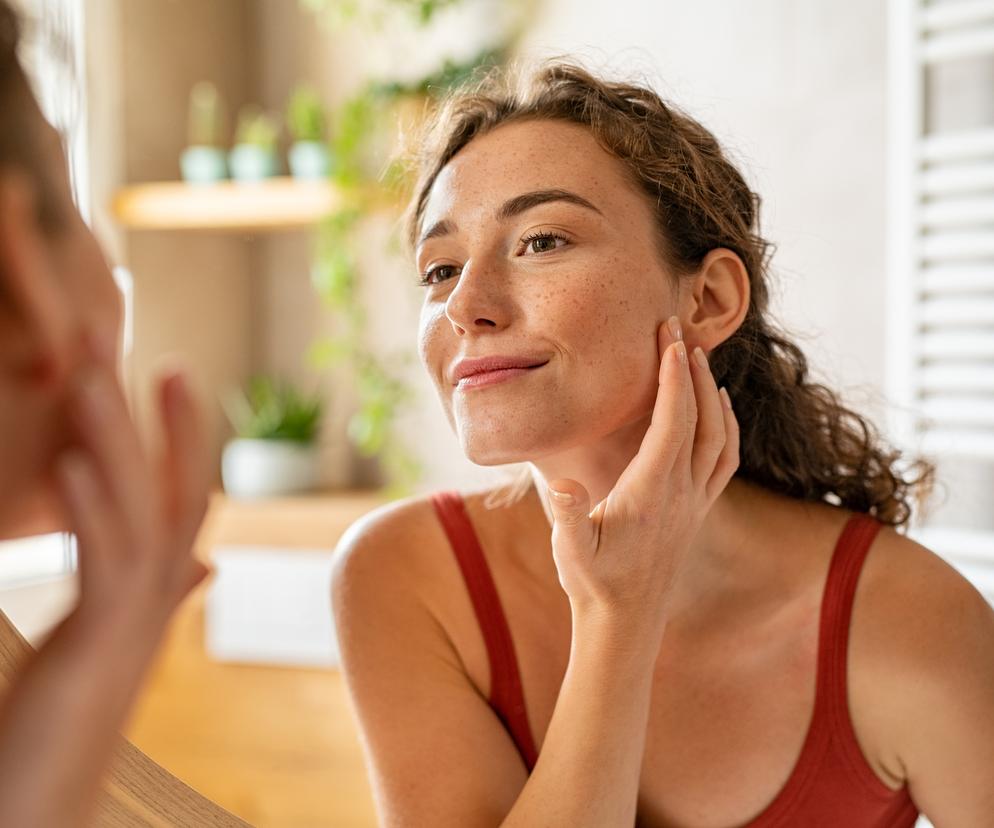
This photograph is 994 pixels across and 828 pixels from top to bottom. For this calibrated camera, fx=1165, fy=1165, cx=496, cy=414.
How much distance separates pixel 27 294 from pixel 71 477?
39mm

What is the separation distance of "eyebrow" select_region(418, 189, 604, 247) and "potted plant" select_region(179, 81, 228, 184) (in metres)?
1.86

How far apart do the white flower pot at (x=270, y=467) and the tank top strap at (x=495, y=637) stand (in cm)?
162

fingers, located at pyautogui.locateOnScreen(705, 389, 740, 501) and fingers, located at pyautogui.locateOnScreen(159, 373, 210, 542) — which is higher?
fingers, located at pyautogui.locateOnScreen(159, 373, 210, 542)

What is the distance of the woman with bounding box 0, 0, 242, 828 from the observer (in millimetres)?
240

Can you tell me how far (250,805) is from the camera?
2.56 m

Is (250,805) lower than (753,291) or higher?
lower

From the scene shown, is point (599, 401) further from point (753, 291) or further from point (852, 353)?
point (852, 353)

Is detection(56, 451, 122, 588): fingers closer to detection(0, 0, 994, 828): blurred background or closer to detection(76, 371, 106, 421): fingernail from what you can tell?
detection(76, 371, 106, 421): fingernail

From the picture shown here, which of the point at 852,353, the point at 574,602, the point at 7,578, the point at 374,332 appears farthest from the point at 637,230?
the point at 374,332

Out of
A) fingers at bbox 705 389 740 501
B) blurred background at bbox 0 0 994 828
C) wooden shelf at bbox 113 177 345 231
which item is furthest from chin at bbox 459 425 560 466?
wooden shelf at bbox 113 177 345 231

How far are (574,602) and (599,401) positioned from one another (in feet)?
0.48

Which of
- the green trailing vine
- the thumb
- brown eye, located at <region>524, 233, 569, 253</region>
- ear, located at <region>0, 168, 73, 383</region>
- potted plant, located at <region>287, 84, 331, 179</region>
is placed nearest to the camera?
ear, located at <region>0, 168, 73, 383</region>

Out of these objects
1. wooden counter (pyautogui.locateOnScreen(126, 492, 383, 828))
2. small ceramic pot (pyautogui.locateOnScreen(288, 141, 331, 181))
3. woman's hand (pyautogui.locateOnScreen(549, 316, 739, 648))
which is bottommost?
wooden counter (pyautogui.locateOnScreen(126, 492, 383, 828))

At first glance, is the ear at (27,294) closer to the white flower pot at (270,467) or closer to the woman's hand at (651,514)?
the woman's hand at (651,514)
